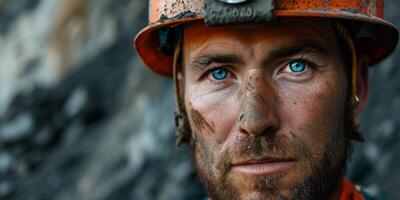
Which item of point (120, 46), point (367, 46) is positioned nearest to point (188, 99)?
point (367, 46)

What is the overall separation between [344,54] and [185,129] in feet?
2.60

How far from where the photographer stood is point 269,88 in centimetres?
337

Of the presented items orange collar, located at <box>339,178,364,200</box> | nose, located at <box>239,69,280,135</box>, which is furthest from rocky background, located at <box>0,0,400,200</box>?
nose, located at <box>239,69,280,135</box>

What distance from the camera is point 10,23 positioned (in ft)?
23.9

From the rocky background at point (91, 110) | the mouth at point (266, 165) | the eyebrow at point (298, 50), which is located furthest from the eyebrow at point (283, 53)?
the rocky background at point (91, 110)

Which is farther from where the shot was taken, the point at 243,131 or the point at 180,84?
the point at 180,84

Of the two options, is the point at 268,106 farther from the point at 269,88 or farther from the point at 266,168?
the point at 266,168

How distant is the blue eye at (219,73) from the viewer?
3.49m

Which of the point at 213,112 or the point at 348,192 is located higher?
the point at 213,112

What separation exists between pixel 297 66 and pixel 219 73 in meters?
0.32

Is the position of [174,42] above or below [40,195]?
above

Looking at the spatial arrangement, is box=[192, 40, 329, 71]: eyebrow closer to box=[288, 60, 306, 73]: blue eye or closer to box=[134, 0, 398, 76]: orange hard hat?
box=[288, 60, 306, 73]: blue eye

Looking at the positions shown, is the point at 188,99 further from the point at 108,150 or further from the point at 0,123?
the point at 0,123

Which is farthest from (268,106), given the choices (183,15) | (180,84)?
(180,84)
